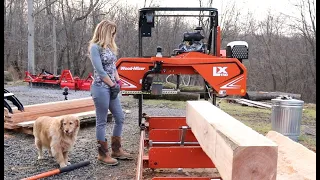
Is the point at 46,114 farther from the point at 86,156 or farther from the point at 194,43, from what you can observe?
the point at 194,43

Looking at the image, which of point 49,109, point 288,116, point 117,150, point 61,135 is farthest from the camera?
point 49,109

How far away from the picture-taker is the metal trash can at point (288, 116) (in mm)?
6707

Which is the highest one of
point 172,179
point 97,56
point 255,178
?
point 97,56

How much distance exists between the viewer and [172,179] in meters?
2.90

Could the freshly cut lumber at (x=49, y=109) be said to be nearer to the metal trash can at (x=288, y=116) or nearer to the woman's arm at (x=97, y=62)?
the woman's arm at (x=97, y=62)

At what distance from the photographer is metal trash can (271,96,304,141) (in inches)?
264

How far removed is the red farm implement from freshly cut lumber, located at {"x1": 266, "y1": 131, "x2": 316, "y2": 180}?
12.4 meters

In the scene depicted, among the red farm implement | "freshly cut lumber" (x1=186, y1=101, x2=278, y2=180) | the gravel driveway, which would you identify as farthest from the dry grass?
"freshly cut lumber" (x1=186, y1=101, x2=278, y2=180)

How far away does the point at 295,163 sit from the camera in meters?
3.21

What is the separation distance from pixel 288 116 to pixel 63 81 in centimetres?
1120

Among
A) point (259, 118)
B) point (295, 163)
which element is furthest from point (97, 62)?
point (259, 118)

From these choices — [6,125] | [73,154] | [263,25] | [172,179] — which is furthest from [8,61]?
[172,179]

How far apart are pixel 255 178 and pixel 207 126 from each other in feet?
3.13

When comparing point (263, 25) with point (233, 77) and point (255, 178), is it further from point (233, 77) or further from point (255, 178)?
point (255, 178)
